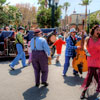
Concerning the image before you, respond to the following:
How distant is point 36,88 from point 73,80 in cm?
138

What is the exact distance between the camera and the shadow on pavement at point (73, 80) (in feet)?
17.3

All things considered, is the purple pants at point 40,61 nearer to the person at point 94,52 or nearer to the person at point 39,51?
the person at point 39,51

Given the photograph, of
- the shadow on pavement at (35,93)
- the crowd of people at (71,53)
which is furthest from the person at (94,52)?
the shadow on pavement at (35,93)

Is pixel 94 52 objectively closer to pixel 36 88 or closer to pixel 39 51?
pixel 39 51

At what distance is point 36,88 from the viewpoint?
191 inches

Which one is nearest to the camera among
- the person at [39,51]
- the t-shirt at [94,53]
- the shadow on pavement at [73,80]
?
the t-shirt at [94,53]

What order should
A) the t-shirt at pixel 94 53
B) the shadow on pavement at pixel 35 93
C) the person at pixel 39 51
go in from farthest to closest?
→ the person at pixel 39 51 < the shadow on pavement at pixel 35 93 < the t-shirt at pixel 94 53

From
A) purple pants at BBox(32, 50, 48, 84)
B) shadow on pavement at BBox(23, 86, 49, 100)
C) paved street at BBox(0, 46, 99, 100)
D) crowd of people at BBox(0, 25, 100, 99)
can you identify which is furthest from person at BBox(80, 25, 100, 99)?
purple pants at BBox(32, 50, 48, 84)

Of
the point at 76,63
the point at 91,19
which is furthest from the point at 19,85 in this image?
the point at 91,19

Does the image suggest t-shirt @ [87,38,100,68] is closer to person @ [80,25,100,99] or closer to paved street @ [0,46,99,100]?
person @ [80,25,100,99]

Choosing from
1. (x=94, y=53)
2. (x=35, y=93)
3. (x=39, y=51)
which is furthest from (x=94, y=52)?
(x=35, y=93)

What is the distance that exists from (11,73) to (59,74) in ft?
5.93

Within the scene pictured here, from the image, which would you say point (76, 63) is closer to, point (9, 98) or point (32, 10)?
point (9, 98)

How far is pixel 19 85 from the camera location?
16.7 ft
